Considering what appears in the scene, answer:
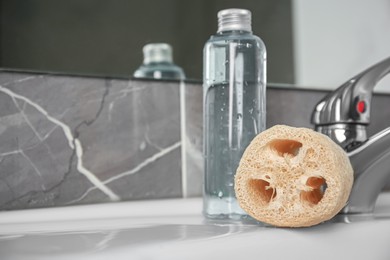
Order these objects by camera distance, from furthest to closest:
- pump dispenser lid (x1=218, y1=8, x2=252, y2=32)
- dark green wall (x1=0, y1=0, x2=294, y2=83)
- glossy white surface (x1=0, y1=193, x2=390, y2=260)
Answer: dark green wall (x1=0, y1=0, x2=294, y2=83), pump dispenser lid (x1=218, y1=8, x2=252, y2=32), glossy white surface (x1=0, y1=193, x2=390, y2=260)

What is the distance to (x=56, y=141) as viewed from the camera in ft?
2.21

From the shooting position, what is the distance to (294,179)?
472mm

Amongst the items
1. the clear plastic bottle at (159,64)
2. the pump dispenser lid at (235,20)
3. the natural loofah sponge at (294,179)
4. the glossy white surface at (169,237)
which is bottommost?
the glossy white surface at (169,237)

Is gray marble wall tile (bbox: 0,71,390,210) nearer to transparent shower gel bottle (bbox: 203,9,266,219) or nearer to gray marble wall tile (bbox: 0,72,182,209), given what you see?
gray marble wall tile (bbox: 0,72,182,209)

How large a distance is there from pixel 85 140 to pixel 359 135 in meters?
0.35

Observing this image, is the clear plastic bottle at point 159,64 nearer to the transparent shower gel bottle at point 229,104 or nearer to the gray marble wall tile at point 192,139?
the gray marble wall tile at point 192,139

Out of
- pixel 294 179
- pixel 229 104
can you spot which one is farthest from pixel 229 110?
pixel 294 179

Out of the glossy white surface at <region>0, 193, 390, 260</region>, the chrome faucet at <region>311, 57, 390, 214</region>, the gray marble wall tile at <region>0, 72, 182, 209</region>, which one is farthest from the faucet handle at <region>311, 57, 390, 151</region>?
the gray marble wall tile at <region>0, 72, 182, 209</region>

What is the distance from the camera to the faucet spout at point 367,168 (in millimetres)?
616

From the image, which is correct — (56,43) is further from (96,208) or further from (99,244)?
(99,244)

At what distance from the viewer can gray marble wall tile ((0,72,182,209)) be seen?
2.14ft

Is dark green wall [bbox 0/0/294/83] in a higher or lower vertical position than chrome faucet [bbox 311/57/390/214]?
higher

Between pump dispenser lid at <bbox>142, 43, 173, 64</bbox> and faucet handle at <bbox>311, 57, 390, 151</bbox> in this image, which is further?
pump dispenser lid at <bbox>142, 43, 173, 64</bbox>

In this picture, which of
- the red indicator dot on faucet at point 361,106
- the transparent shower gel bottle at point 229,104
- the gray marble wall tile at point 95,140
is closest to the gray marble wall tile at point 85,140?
the gray marble wall tile at point 95,140
